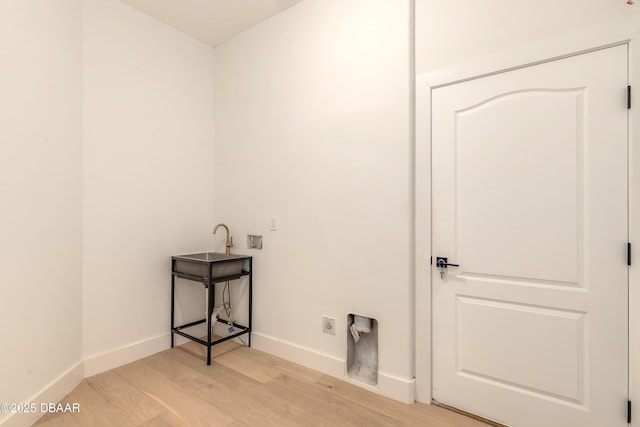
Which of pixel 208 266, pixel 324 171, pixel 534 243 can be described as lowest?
pixel 208 266

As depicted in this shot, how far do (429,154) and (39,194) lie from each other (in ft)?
7.75

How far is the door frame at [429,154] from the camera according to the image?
4.82 feet

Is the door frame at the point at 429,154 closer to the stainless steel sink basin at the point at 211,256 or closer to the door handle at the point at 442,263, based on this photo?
the door handle at the point at 442,263

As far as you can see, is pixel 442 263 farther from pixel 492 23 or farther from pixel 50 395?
pixel 50 395

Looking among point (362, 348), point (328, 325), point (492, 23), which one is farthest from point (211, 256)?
point (492, 23)

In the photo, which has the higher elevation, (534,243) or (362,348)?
(534,243)

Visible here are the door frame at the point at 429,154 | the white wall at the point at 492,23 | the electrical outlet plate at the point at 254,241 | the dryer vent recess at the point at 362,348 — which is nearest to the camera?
the door frame at the point at 429,154

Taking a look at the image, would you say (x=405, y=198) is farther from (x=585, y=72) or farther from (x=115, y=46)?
(x=115, y=46)

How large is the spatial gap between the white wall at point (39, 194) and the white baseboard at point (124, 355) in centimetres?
16

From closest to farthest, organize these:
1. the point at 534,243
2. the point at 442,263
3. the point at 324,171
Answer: the point at 534,243 → the point at 442,263 → the point at 324,171

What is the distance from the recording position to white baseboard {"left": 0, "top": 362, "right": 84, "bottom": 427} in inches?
64.6

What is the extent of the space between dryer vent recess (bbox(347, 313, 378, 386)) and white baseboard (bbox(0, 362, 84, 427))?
1856 millimetres

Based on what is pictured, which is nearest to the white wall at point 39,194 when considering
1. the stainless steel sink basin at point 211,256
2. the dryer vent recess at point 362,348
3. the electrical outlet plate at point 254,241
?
the stainless steel sink basin at point 211,256

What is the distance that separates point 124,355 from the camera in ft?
8.20
